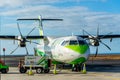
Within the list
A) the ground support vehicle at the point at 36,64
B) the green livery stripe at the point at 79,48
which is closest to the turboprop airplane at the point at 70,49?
the green livery stripe at the point at 79,48

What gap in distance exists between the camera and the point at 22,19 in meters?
46.8

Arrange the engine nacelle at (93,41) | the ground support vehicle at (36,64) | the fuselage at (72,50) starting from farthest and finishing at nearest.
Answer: the engine nacelle at (93,41)
the ground support vehicle at (36,64)
the fuselage at (72,50)

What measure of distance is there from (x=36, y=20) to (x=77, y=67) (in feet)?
62.7

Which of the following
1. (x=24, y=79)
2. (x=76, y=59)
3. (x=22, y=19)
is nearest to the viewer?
(x=24, y=79)

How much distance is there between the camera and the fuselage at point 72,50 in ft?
93.2

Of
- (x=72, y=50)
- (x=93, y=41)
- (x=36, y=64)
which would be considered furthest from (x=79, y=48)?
(x=93, y=41)

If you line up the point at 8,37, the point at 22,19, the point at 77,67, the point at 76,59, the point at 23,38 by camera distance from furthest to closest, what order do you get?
the point at 22,19
the point at 8,37
the point at 23,38
the point at 77,67
the point at 76,59

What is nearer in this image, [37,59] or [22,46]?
[37,59]

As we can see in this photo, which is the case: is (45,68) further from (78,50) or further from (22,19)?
(22,19)

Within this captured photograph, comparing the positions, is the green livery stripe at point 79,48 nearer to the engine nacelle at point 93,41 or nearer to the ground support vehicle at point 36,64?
the ground support vehicle at point 36,64

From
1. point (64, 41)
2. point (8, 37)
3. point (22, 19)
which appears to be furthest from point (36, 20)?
point (64, 41)

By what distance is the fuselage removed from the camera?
28422 mm

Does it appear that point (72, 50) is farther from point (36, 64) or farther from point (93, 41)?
point (93, 41)

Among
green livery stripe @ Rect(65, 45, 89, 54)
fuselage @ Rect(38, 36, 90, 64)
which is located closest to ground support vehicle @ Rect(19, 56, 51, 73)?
fuselage @ Rect(38, 36, 90, 64)
